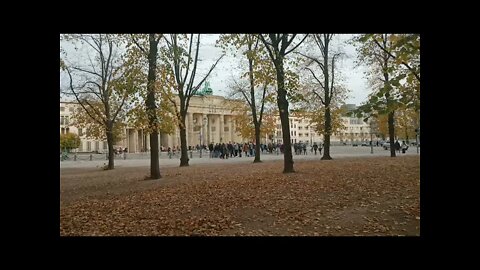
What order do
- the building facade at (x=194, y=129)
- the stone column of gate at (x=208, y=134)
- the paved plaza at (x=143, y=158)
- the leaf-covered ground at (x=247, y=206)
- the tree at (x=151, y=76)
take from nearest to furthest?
1. the leaf-covered ground at (x=247, y=206)
2. the tree at (x=151, y=76)
3. the paved plaza at (x=143, y=158)
4. the building facade at (x=194, y=129)
5. the stone column of gate at (x=208, y=134)

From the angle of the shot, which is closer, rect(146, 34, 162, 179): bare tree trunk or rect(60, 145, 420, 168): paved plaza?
rect(146, 34, 162, 179): bare tree trunk

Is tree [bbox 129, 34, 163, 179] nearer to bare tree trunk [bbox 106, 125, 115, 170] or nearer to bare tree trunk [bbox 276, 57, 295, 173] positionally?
bare tree trunk [bbox 106, 125, 115, 170]

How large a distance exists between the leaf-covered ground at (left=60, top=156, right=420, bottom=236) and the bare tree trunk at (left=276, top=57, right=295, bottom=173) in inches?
41.3

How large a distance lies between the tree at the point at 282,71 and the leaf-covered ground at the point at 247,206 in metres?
1.28

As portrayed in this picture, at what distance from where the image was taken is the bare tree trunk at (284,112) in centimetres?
1028

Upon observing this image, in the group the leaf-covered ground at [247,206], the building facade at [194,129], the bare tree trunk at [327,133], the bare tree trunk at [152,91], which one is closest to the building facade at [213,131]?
the building facade at [194,129]

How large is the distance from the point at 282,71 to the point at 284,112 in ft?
4.20

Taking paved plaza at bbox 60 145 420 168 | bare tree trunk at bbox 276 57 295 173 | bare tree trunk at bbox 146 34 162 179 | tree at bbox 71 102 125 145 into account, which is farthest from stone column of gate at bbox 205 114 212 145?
bare tree trunk at bbox 146 34 162 179

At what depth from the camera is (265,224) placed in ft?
18.5

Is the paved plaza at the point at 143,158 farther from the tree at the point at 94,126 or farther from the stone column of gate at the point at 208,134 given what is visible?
the stone column of gate at the point at 208,134

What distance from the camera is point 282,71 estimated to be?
10344 millimetres

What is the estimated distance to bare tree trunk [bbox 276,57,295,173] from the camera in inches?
405
